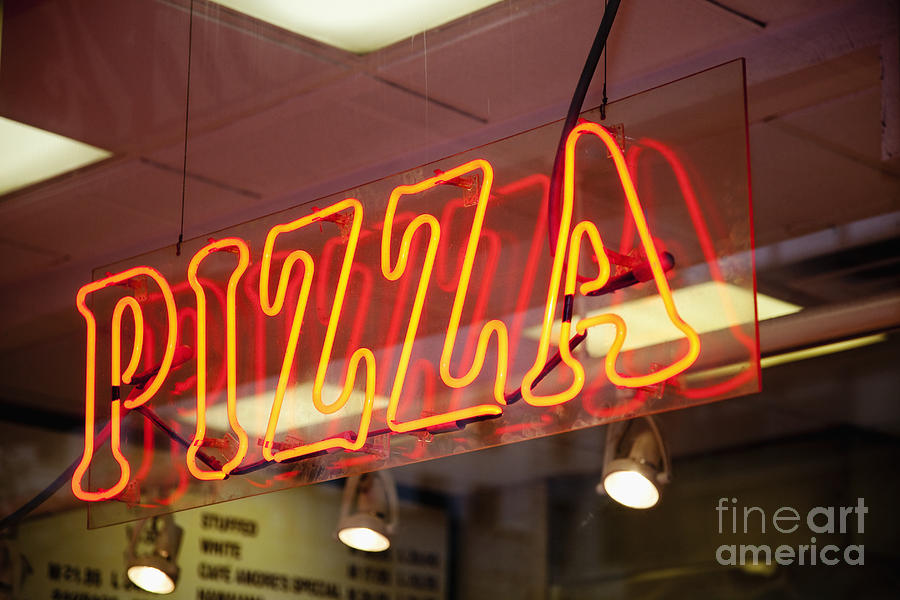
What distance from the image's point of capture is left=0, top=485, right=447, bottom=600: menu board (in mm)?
5316

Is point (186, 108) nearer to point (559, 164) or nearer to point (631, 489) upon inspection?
point (559, 164)

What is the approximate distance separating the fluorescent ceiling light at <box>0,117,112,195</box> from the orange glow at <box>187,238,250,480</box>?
854 mm

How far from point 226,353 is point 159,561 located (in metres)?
2.64

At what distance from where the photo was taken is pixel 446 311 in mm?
2307

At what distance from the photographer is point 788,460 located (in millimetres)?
6020

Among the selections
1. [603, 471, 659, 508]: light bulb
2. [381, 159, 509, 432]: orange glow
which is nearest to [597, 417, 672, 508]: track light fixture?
[603, 471, 659, 508]: light bulb

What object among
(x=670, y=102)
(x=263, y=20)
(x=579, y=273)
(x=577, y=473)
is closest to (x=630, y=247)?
(x=579, y=273)

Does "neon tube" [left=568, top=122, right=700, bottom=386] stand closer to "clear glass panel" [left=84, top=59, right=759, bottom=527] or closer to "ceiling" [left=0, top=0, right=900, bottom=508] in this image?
"clear glass panel" [left=84, top=59, right=759, bottom=527]

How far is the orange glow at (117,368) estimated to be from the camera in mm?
2664

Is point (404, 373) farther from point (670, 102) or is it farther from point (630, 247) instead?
point (670, 102)

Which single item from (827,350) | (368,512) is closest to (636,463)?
(368,512)

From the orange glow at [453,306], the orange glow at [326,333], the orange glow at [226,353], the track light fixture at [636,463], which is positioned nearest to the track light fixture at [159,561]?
the track light fixture at [636,463]

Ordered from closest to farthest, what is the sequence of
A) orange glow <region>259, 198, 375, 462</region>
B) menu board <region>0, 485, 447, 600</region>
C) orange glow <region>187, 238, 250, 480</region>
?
orange glow <region>259, 198, 375, 462</region>, orange glow <region>187, 238, 250, 480</region>, menu board <region>0, 485, 447, 600</region>

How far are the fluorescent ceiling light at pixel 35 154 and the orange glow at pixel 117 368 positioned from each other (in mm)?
661
